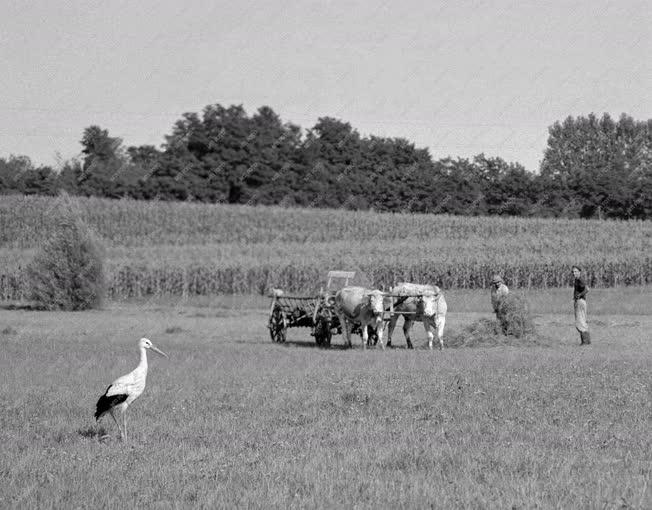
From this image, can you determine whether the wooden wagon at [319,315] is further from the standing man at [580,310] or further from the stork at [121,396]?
the stork at [121,396]

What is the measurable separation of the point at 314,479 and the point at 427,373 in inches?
391

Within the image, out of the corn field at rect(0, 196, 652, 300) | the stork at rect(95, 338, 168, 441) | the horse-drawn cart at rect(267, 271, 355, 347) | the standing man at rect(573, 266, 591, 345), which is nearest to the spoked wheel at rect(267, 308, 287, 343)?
the horse-drawn cart at rect(267, 271, 355, 347)

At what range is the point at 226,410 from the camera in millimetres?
14523

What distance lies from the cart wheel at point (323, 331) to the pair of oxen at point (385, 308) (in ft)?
1.54

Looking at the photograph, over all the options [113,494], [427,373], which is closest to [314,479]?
[113,494]

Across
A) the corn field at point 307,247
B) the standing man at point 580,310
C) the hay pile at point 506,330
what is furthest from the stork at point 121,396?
the corn field at point 307,247

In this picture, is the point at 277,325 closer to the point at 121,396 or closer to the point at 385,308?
the point at 385,308

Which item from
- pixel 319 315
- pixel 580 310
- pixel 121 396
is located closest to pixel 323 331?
pixel 319 315

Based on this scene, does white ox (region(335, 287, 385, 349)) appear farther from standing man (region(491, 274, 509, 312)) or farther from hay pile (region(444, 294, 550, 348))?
standing man (region(491, 274, 509, 312))

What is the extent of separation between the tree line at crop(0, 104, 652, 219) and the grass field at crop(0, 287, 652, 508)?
83.2 meters

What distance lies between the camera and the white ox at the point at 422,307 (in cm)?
2670

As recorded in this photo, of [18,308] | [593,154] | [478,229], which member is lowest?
[18,308]

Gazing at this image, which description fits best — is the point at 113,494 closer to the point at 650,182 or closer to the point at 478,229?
the point at 478,229

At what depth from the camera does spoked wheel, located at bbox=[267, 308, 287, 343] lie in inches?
1135
